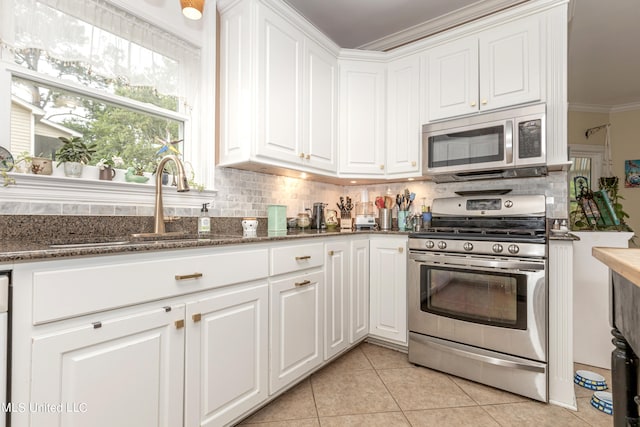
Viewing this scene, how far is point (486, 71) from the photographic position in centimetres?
233

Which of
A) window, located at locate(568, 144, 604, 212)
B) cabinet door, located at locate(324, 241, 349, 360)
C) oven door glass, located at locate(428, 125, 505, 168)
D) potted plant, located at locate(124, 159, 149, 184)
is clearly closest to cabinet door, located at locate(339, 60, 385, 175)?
oven door glass, located at locate(428, 125, 505, 168)

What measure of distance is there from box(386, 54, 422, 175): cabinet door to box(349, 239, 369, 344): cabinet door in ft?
2.63

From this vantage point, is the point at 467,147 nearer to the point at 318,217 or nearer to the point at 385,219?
the point at 385,219

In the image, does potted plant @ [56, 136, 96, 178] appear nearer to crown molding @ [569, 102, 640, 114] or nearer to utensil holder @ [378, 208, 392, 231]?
utensil holder @ [378, 208, 392, 231]

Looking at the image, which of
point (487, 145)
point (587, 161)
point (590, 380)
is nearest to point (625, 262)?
point (487, 145)

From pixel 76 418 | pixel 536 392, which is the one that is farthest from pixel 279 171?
pixel 536 392

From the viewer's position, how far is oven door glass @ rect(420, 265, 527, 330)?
1.85 metres

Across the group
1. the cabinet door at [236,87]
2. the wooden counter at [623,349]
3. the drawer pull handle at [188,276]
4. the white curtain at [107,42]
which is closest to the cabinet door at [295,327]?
the drawer pull handle at [188,276]

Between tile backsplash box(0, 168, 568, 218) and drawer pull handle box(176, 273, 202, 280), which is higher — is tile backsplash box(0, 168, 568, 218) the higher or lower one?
the higher one

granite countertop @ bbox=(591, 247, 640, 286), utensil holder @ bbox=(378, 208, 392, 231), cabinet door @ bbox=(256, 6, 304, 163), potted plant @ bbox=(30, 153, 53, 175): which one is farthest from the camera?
utensil holder @ bbox=(378, 208, 392, 231)

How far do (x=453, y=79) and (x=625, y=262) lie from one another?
220 cm

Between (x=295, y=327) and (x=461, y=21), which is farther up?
(x=461, y=21)

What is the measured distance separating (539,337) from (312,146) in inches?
76.4

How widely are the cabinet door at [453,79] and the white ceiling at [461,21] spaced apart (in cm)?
47
